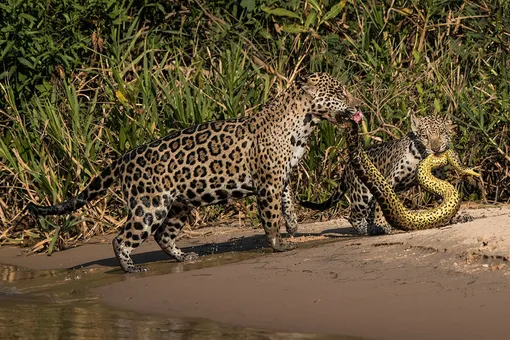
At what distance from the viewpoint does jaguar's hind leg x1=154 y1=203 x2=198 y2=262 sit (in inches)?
362

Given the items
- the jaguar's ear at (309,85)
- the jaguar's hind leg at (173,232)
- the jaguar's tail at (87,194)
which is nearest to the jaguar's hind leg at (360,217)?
the jaguar's ear at (309,85)

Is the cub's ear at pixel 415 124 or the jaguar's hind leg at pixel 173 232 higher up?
the cub's ear at pixel 415 124

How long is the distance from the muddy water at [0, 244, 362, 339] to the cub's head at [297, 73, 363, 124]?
3.84 feet


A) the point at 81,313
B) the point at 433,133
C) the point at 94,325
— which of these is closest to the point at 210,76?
the point at 433,133

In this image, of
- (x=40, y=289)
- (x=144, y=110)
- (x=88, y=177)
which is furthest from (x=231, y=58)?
(x=40, y=289)

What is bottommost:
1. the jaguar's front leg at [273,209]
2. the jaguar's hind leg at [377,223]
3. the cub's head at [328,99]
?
the jaguar's hind leg at [377,223]

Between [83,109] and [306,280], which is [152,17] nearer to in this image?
[83,109]

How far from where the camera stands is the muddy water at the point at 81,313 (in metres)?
6.69

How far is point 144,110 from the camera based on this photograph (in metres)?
10.8

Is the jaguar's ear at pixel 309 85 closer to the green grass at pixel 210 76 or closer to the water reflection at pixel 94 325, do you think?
the green grass at pixel 210 76

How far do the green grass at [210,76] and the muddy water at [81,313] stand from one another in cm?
110

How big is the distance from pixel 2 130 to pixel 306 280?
5.19 metres

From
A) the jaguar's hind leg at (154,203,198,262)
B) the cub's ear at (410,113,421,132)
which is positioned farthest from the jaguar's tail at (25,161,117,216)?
the cub's ear at (410,113,421,132)

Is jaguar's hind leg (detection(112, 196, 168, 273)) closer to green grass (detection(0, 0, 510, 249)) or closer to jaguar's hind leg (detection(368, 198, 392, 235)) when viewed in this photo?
green grass (detection(0, 0, 510, 249))
